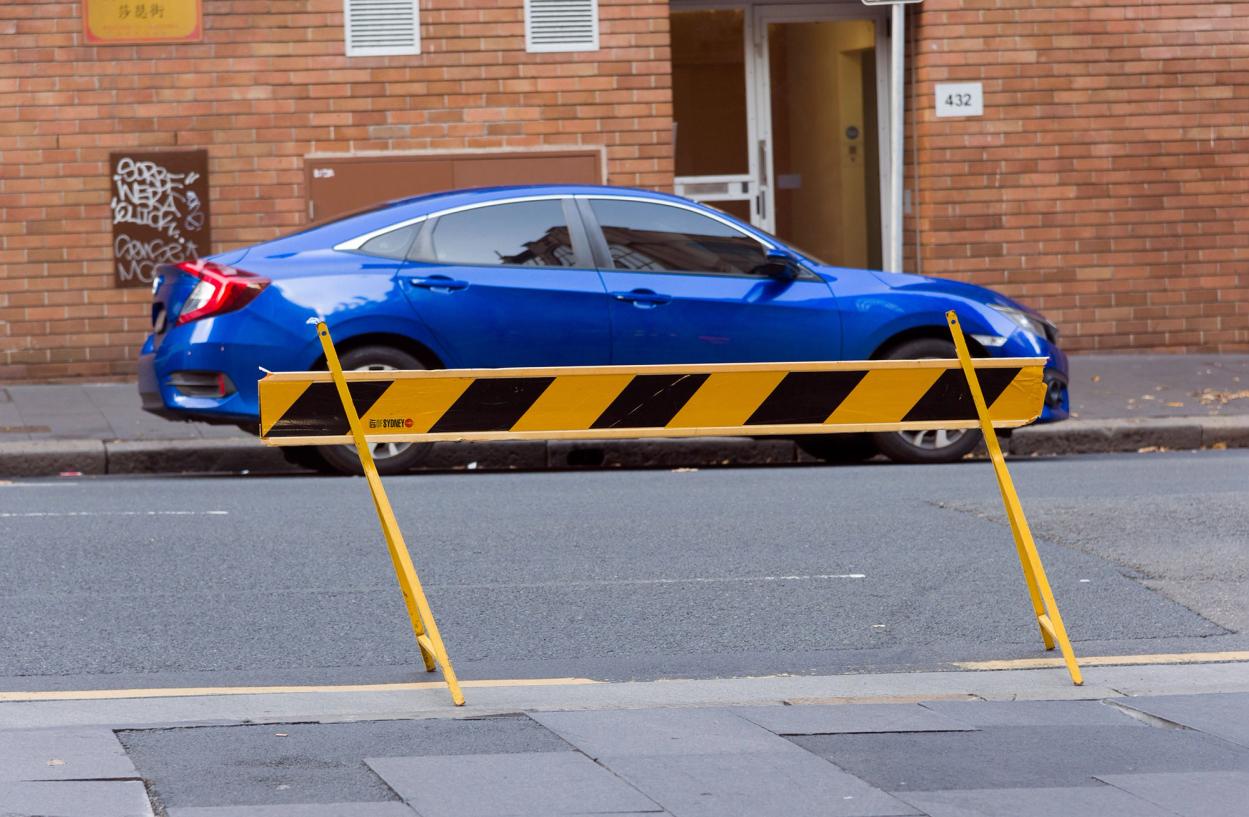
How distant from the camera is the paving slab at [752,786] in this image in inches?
173

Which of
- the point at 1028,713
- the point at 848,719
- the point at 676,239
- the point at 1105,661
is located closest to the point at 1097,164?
the point at 676,239

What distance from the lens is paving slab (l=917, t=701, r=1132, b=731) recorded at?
5266 millimetres

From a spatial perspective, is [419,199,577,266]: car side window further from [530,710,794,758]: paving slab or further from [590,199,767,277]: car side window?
[530,710,794,758]: paving slab

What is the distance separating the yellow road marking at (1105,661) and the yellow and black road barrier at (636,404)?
8.4 inches

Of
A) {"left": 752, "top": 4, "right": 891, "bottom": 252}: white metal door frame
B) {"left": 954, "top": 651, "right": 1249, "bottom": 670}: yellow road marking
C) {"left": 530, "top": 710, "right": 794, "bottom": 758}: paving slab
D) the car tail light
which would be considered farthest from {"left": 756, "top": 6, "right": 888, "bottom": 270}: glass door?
{"left": 530, "top": 710, "right": 794, "bottom": 758}: paving slab

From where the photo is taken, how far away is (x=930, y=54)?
666 inches

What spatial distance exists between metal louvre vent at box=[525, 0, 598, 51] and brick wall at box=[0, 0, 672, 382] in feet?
0.25

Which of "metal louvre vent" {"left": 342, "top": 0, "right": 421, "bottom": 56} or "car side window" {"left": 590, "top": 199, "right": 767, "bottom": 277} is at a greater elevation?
"metal louvre vent" {"left": 342, "top": 0, "right": 421, "bottom": 56}

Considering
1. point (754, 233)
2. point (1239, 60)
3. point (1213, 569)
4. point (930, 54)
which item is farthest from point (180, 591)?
point (1239, 60)

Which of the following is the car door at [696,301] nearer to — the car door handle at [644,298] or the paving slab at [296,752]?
the car door handle at [644,298]

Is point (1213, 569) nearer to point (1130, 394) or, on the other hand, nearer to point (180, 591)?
point (180, 591)

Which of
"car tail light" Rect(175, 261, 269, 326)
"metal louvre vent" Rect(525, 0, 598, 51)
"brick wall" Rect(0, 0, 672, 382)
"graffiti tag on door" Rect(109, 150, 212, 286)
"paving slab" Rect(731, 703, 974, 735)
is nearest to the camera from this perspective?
"paving slab" Rect(731, 703, 974, 735)

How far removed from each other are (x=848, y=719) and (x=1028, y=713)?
51cm

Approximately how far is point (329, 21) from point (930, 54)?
504cm
